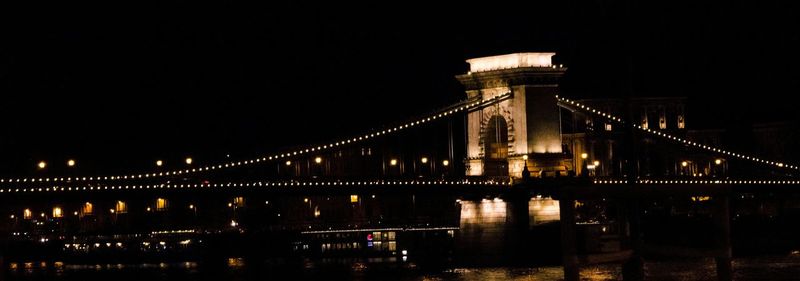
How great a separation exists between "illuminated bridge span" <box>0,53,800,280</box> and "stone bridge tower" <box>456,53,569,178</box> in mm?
67

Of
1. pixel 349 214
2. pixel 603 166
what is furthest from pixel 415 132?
pixel 603 166

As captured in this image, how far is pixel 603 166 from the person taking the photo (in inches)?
4830

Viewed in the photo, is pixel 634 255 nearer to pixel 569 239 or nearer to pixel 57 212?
pixel 569 239

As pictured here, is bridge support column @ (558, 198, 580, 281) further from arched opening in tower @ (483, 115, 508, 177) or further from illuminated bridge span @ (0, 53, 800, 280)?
arched opening in tower @ (483, 115, 508, 177)

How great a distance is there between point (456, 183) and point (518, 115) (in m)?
8.52

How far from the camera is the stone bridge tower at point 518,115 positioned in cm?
8438

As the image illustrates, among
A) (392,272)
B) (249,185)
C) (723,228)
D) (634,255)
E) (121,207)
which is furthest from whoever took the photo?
(121,207)

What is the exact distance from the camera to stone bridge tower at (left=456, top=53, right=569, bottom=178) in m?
84.4

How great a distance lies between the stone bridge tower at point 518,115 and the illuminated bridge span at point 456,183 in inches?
2.6

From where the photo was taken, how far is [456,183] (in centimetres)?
7794

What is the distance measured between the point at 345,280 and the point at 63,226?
160 feet

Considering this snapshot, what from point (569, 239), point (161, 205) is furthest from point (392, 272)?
point (161, 205)

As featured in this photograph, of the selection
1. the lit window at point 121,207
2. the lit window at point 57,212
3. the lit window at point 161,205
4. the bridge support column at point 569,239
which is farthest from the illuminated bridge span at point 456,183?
the lit window at point 57,212

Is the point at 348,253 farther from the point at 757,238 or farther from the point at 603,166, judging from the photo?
the point at 603,166
